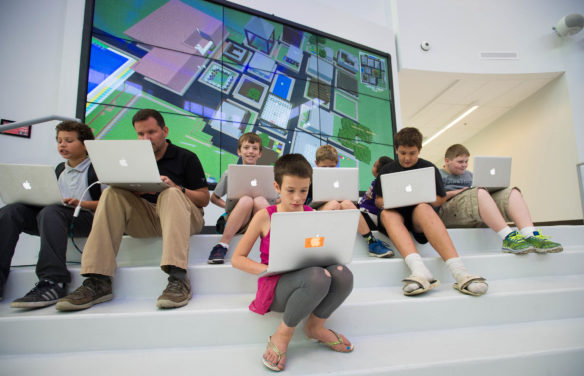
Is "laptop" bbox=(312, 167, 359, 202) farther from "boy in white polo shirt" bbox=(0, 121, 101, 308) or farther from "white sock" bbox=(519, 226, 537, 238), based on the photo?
"boy in white polo shirt" bbox=(0, 121, 101, 308)

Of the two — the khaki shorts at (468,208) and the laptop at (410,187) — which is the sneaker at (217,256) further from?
the khaki shorts at (468,208)

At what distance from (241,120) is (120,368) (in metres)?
2.82

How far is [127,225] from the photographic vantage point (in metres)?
1.57

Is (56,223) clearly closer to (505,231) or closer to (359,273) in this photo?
(359,273)

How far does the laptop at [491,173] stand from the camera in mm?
2172

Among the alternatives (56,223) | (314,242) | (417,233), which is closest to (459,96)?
(417,233)

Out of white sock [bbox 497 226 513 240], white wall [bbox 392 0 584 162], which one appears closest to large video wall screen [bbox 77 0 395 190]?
white wall [bbox 392 0 584 162]

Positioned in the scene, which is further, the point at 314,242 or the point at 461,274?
the point at 461,274

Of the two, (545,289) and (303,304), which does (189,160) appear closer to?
(303,304)

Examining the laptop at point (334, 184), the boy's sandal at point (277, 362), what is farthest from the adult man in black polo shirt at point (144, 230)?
the laptop at point (334, 184)

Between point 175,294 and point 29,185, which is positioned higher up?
point 29,185

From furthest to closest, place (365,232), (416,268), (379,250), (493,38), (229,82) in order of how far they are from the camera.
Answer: (493,38) < (229,82) < (365,232) < (379,250) < (416,268)

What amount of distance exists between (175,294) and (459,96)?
5.96 metres

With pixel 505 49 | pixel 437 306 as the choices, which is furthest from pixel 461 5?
pixel 437 306
